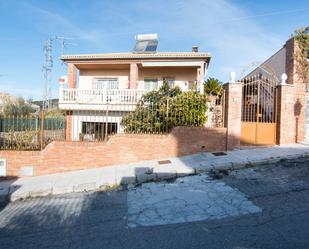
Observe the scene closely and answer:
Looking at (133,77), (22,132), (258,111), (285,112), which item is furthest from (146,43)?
(22,132)

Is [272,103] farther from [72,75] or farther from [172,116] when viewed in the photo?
[72,75]

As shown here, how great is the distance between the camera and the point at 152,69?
56.3 feet

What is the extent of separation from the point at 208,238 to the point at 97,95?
38.7 feet

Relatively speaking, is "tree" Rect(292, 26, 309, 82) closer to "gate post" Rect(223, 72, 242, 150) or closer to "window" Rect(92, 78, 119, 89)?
"gate post" Rect(223, 72, 242, 150)

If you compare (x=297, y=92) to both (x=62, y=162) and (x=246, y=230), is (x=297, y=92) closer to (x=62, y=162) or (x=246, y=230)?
(x=246, y=230)

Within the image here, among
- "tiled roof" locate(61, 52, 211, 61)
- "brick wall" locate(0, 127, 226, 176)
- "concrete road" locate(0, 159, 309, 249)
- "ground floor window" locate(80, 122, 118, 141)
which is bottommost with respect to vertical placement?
"concrete road" locate(0, 159, 309, 249)

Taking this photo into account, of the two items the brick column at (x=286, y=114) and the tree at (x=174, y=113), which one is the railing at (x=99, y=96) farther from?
the brick column at (x=286, y=114)

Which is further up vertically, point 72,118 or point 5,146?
point 72,118

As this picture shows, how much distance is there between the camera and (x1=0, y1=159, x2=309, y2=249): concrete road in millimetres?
3688

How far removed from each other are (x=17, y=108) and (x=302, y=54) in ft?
79.9

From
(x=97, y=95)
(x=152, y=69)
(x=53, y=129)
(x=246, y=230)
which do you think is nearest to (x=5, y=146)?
(x=53, y=129)

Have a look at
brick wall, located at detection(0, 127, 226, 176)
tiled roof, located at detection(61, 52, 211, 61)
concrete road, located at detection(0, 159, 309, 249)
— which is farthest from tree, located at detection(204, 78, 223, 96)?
concrete road, located at detection(0, 159, 309, 249)

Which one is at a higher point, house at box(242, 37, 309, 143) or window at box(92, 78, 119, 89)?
window at box(92, 78, 119, 89)

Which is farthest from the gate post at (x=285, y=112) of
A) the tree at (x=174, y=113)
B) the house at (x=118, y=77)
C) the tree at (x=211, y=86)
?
the tree at (x=211, y=86)
